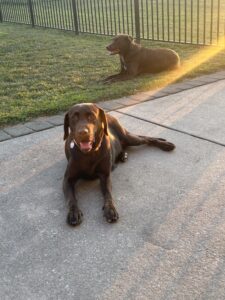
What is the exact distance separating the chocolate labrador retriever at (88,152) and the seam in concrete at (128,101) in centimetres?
124

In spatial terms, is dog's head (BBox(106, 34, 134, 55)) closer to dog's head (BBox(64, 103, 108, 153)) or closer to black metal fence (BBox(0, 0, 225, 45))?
black metal fence (BBox(0, 0, 225, 45))

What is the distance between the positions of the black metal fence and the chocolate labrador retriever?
6664mm

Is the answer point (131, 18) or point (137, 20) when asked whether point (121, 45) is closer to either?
point (137, 20)

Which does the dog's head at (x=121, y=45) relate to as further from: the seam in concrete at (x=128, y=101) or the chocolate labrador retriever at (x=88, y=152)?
the chocolate labrador retriever at (x=88, y=152)

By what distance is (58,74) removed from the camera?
7.65m

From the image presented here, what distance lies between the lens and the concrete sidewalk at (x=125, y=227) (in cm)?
250

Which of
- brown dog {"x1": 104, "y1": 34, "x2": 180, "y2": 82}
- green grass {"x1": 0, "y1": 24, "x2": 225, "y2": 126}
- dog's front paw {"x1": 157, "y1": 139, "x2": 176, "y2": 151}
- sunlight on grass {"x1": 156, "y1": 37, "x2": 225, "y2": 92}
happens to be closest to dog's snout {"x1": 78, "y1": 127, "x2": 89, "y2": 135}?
dog's front paw {"x1": 157, "y1": 139, "x2": 176, "y2": 151}

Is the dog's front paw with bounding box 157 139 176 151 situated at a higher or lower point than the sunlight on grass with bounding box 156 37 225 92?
higher

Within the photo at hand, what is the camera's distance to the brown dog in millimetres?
7383

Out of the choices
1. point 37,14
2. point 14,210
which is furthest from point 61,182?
point 37,14

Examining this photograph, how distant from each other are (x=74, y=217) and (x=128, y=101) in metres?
2.97

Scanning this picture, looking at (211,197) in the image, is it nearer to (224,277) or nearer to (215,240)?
(215,240)

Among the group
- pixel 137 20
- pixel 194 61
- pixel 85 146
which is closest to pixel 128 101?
pixel 85 146

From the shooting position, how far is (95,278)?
101 inches
